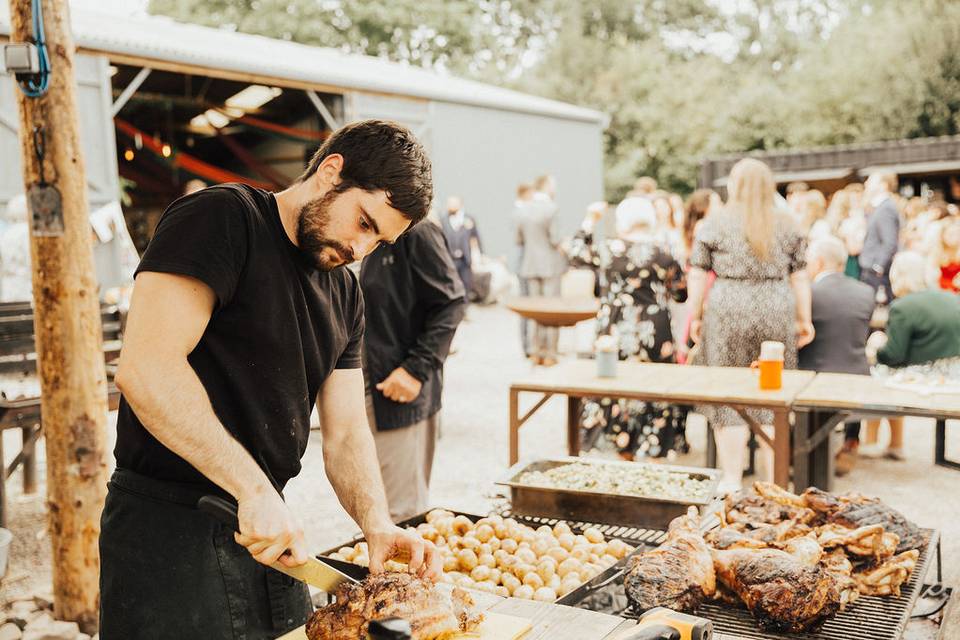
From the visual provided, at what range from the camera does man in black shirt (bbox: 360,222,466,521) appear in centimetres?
392

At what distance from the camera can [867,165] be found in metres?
19.3

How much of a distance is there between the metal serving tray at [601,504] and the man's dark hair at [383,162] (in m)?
1.66

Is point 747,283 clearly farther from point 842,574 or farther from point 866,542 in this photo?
point 842,574

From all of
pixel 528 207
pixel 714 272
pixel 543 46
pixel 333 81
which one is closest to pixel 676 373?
pixel 714 272

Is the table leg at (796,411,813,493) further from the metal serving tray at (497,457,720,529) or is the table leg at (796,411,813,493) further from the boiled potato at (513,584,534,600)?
the boiled potato at (513,584,534,600)


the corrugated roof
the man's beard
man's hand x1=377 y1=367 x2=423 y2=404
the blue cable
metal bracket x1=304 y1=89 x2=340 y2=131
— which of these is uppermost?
the corrugated roof

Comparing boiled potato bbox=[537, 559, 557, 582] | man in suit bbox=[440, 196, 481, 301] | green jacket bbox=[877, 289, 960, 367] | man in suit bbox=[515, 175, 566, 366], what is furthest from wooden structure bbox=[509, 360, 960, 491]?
man in suit bbox=[440, 196, 481, 301]

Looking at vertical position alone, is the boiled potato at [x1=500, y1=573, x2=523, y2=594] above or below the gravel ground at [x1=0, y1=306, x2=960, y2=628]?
above

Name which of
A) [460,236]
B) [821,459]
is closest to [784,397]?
[821,459]

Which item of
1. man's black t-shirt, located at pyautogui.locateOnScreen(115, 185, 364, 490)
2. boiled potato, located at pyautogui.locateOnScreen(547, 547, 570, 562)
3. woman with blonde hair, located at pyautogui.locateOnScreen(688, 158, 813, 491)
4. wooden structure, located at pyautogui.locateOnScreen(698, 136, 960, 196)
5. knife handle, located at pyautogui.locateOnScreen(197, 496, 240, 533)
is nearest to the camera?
knife handle, located at pyautogui.locateOnScreen(197, 496, 240, 533)

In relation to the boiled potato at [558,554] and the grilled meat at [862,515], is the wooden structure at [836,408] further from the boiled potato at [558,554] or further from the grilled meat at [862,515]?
the boiled potato at [558,554]

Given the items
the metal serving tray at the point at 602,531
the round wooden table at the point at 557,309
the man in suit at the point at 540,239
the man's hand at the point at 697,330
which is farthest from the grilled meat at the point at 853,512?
the man in suit at the point at 540,239

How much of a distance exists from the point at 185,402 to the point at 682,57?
138 ft

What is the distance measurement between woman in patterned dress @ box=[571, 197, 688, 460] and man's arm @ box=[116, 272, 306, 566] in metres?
4.38
